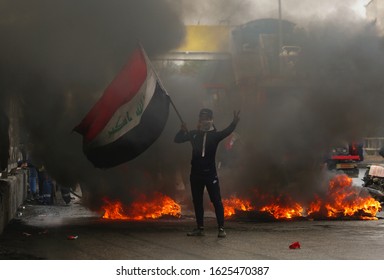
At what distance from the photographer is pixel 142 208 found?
27.9 ft

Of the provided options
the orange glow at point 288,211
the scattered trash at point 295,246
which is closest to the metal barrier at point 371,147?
the orange glow at point 288,211

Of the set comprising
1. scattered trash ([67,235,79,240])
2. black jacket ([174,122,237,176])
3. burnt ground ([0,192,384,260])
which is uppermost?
black jacket ([174,122,237,176])

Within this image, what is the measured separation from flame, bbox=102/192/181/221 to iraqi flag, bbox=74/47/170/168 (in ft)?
4.81

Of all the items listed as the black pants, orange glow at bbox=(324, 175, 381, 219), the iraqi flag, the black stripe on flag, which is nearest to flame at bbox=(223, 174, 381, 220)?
orange glow at bbox=(324, 175, 381, 219)

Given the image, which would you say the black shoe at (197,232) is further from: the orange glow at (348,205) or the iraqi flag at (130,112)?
the orange glow at (348,205)

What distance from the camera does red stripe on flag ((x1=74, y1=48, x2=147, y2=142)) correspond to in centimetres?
704

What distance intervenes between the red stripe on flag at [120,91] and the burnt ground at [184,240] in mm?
1353

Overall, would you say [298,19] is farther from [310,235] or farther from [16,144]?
[16,144]

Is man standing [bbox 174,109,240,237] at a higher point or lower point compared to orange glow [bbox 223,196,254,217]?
higher

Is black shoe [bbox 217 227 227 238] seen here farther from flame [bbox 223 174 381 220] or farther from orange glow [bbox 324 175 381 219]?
orange glow [bbox 324 175 381 219]
